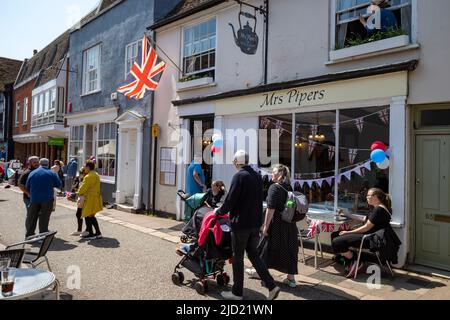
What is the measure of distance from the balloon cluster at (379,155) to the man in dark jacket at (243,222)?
7.93 ft

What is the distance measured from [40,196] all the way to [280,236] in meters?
4.95

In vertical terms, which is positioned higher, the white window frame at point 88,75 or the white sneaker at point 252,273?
the white window frame at point 88,75

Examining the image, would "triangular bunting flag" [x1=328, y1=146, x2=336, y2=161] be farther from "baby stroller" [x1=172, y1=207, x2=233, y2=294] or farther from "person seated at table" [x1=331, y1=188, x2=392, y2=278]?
"baby stroller" [x1=172, y1=207, x2=233, y2=294]

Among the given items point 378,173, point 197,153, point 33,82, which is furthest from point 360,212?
point 33,82

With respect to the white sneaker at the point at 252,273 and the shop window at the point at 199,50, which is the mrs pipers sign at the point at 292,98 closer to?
the shop window at the point at 199,50

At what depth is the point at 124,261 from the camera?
6.61 m

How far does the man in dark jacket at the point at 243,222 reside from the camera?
4.76 meters

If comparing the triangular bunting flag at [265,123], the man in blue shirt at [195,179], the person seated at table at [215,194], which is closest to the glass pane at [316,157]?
the triangular bunting flag at [265,123]

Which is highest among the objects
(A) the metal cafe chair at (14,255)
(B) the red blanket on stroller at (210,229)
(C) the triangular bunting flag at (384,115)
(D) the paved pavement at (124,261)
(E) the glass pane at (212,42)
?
(E) the glass pane at (212,42)

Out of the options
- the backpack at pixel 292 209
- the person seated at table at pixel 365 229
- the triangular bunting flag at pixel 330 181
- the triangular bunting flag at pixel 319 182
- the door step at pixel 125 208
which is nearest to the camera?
the backpack at pixel 292 209

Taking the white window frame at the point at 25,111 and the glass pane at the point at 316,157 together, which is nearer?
the glass pane at the point at 316,157

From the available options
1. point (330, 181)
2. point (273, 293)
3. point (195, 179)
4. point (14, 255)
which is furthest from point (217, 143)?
point (14, 255)

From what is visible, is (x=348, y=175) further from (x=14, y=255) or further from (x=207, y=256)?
(x=14, y=255)

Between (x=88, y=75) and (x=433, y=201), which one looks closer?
(x=433, y=201)
